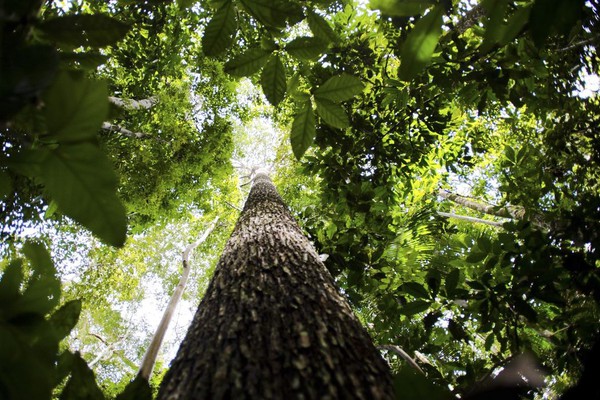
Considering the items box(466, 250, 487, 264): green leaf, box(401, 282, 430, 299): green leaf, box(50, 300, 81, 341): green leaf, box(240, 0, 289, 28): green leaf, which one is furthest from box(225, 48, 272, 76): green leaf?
box(466, 250, 487, 264): green leaf

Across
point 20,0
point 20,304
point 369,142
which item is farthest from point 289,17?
point 369,142

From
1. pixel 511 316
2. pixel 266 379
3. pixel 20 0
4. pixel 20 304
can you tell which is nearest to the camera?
pixel 20 0

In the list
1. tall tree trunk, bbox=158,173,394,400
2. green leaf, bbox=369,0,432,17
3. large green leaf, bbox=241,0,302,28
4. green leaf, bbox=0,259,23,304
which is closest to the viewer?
green leaf, bbox=0,259,23,304

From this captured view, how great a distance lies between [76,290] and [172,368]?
9.00m

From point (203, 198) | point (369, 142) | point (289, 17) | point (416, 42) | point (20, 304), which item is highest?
point (203, 198)

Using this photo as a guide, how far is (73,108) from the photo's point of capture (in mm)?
374

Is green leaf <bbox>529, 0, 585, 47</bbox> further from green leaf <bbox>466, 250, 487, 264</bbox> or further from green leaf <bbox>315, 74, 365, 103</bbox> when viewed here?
green leaf <bbox>466, 250, 487, 264</bbox>

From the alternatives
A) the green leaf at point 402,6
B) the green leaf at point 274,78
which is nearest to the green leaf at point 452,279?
the green leaf at point 274,78

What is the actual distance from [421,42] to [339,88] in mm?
347

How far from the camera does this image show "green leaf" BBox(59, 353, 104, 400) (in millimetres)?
640

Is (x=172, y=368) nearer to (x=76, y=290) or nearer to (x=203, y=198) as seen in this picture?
(x=203, y=198)

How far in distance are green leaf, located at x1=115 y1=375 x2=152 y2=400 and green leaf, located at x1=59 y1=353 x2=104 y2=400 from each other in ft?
0.21

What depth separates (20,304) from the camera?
0.48 m

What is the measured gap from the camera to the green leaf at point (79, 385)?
0.64m
